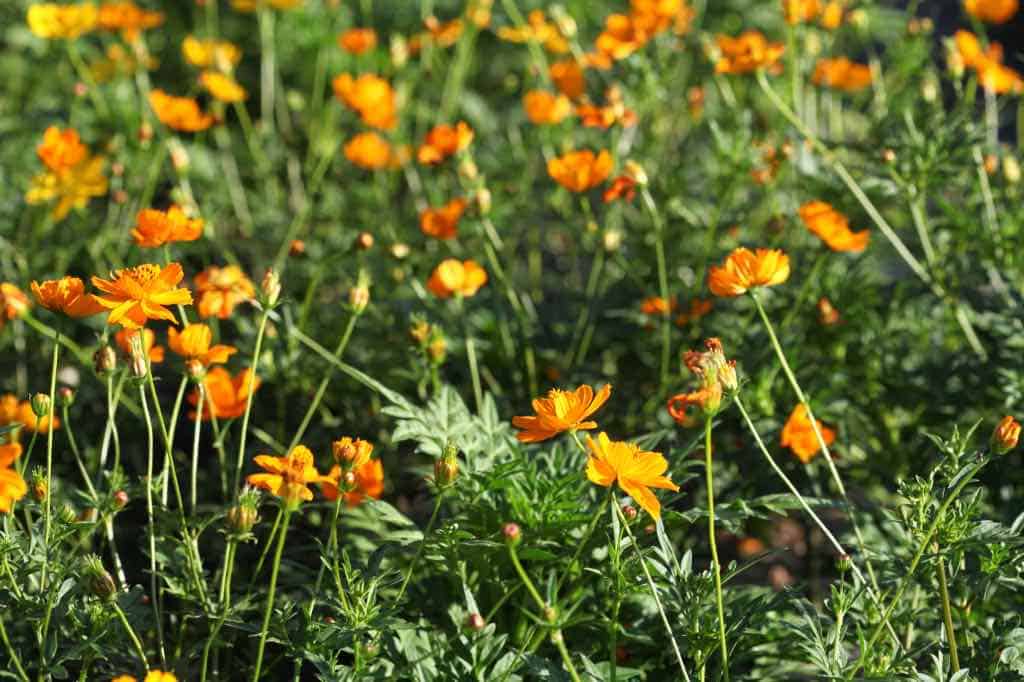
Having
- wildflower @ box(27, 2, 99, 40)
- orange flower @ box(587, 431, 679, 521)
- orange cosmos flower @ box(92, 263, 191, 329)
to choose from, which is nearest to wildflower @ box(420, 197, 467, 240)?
orange cosmos flower @ box(92, 263, 191, 329)

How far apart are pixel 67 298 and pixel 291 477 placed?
0.38 m

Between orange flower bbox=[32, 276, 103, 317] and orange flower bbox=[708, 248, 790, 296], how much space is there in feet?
2.55

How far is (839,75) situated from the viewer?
2639 mm

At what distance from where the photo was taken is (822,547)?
2.12m

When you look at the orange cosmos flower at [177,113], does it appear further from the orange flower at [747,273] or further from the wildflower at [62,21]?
the orange flower at [747,273]

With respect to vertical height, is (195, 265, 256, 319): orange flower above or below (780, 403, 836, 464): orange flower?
above

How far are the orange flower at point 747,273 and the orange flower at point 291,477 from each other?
0.56 m

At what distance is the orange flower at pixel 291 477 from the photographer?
→ 4.02 feet

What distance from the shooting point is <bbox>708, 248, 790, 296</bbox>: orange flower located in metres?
1.43

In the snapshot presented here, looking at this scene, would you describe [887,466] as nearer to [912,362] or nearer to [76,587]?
[912,362]

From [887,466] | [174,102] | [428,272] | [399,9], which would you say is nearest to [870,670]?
[887,466]

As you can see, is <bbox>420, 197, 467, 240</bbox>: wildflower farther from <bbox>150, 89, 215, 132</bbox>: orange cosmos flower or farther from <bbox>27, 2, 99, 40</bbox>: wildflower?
<bbox>27, 2, 99, 40</bbox>: wildflower

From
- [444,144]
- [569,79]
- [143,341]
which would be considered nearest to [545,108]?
[569,79]

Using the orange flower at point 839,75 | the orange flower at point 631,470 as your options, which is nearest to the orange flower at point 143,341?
the orange flower at point 631,470
